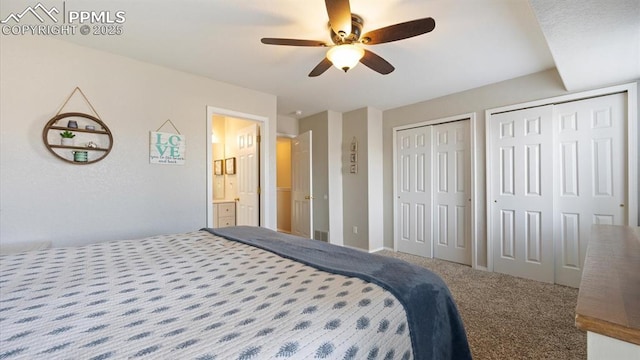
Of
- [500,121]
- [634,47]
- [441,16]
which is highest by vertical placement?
[441,16]

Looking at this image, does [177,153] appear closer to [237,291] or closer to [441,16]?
[237,291]

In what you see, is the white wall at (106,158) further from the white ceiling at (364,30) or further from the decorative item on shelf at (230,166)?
the decorative item on shelf at (230,166)

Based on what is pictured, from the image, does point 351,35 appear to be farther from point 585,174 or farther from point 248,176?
point 585,174

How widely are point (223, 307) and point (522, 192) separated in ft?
11.3

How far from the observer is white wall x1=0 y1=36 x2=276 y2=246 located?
2.02 metres

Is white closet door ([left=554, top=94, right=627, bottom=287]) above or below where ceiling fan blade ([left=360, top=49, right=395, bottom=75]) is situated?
below

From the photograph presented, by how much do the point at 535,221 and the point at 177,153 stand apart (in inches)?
159

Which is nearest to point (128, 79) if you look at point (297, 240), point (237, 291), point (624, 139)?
point (297, 240)

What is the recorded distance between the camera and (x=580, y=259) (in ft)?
8.78

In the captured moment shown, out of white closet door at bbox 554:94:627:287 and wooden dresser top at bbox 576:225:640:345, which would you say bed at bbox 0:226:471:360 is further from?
white closet door at bbox 554:94:627:287

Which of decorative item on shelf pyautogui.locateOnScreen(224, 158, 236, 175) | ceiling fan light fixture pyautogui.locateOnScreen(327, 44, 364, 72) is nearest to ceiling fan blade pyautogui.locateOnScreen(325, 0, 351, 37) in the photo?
ceiling fan light fixture pyautogui.locateOnScreen(327, 44, 364, 72)

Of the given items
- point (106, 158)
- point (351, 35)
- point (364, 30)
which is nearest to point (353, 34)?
point (351, 35)

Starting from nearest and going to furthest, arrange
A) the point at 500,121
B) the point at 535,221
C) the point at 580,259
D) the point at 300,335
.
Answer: the point at 300,335 → the point at 580,259 → the point at 535,221 → the point at 500,121

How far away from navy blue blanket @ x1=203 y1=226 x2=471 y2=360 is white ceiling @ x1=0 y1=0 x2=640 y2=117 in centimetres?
159
